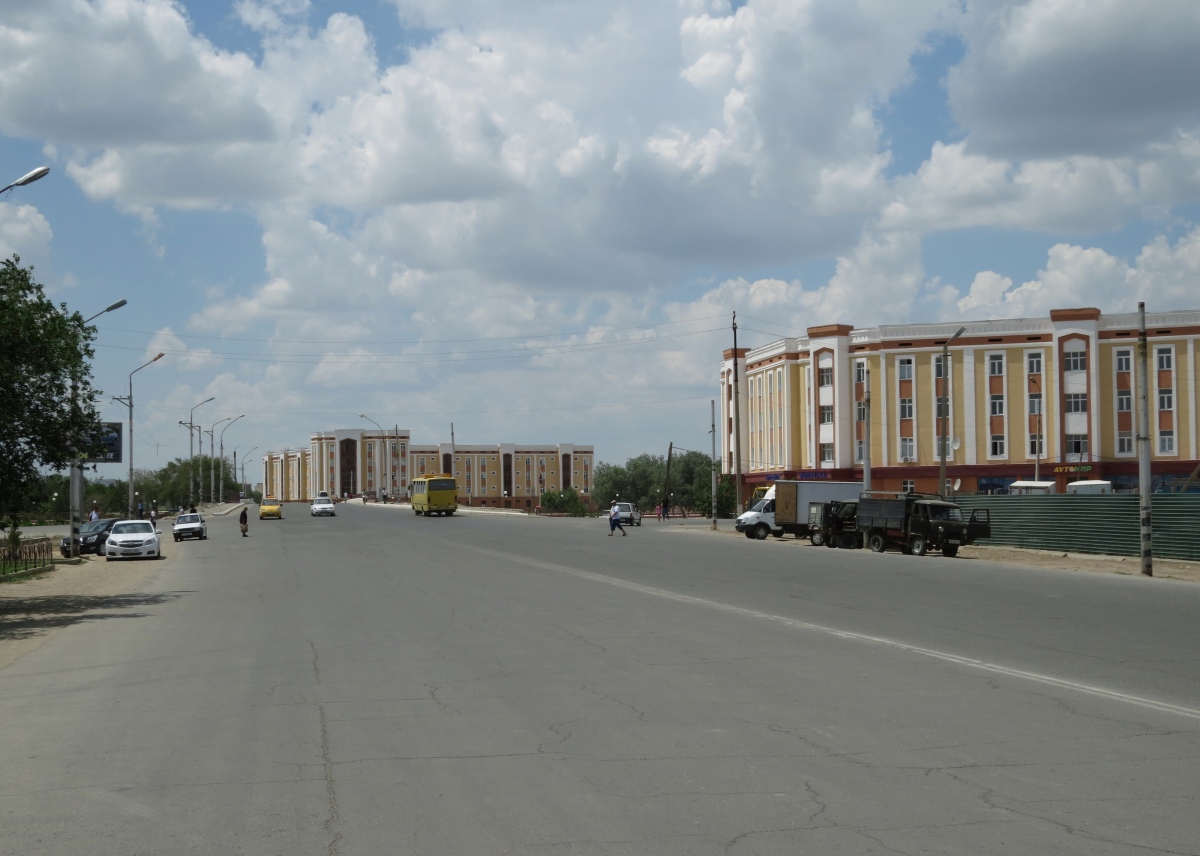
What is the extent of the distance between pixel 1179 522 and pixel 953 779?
31341 millimetres

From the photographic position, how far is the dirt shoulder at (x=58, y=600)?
18172 millimetres

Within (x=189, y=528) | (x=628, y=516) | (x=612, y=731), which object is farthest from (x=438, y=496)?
(x=612, y=731)

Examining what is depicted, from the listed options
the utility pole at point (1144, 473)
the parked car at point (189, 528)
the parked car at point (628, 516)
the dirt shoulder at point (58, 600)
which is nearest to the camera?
the dirt shoulder at point (58, 600)

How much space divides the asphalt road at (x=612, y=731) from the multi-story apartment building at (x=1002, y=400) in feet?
189

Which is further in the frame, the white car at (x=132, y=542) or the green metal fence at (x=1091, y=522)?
the white car at (x=132, y=542)

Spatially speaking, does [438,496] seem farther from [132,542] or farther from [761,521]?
[132,542]

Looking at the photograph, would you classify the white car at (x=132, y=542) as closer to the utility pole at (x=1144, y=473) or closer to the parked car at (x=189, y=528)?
the parked car at (x=189, y=528)

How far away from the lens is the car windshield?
40750 millimetres

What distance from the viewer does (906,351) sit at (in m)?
79.8

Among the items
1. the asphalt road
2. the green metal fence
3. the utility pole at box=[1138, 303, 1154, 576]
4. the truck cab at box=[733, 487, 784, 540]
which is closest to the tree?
the asphalt road

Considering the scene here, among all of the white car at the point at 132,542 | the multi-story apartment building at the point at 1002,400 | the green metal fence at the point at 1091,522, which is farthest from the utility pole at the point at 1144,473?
the multi-story apartment building at the point at 1002,400

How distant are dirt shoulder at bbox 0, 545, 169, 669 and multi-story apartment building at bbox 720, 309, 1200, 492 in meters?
48.4

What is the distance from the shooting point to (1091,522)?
3978cm

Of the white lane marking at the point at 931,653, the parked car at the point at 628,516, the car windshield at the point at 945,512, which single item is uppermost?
the car windshield at the point at 945,512
